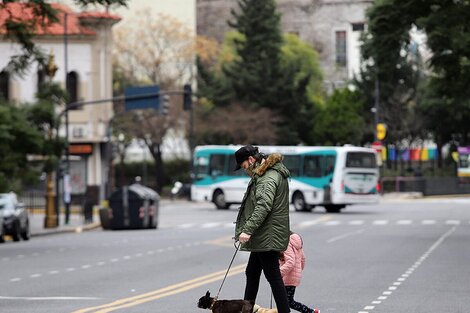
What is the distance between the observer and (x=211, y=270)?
24891 millimetres

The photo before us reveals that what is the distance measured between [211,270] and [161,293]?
5.33m

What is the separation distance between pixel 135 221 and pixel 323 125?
146 feet

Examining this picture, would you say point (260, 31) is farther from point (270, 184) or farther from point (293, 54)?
point (270, 184)

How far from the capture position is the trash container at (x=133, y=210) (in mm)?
49781

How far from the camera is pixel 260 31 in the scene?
93.4 meters

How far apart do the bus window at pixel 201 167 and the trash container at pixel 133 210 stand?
19336 mm

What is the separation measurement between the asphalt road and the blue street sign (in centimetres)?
721

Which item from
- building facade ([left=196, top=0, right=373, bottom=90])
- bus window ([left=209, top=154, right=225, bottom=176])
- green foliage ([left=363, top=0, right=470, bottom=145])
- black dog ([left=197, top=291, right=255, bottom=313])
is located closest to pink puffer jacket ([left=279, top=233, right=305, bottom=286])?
black dog ([left=197, top=291, right=255, bottom=313])

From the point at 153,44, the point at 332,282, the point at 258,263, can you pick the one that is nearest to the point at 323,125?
the point at 153,44

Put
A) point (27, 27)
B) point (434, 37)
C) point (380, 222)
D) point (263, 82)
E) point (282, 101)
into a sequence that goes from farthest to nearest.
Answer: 1. point (282, 101)
2. point (263, 82)
3. point (380, 222)
4. point (434, 37)
5. point (27, 27)

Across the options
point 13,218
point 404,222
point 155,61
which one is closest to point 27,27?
point 13,218

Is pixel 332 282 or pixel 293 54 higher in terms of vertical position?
pixel 293 54

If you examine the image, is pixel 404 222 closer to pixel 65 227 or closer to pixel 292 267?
pixel 65 227


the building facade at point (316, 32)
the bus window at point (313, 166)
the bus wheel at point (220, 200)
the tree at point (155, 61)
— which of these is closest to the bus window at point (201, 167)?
the bus wheel at point (220, 200)
